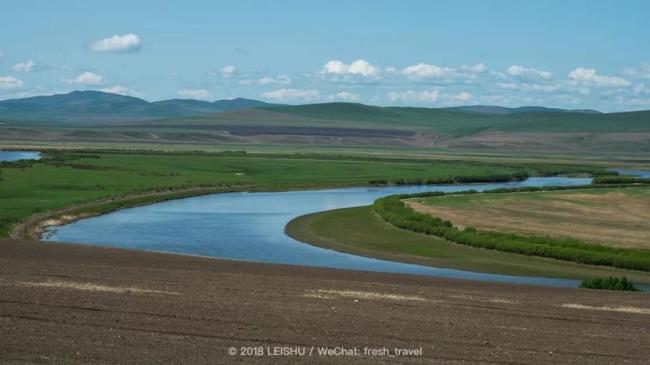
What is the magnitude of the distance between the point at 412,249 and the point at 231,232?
1062cm

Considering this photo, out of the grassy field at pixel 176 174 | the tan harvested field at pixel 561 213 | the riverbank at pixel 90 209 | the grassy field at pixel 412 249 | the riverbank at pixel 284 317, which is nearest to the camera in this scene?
the riverbank at pixel 284 317

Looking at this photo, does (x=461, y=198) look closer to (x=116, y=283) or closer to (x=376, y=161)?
(x=116, y=283)

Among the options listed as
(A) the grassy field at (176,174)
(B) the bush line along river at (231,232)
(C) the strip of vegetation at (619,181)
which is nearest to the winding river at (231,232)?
(B) the bush line along river at (231,232)

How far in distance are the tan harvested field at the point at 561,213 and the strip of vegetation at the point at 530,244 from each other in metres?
2.38

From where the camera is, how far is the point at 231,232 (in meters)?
51.9

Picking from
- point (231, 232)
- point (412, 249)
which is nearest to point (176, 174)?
point (231, 232)

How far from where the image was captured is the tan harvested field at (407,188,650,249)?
168ft

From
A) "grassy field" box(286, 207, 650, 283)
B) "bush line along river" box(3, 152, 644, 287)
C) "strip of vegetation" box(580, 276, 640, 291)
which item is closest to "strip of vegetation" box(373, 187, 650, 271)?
"grassy field" box(286, 207, 650, 283)

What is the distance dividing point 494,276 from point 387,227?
16.7 meters

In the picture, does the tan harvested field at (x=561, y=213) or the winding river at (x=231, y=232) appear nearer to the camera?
the winding river at (x=231, y=232)

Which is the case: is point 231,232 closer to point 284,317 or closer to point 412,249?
point 412,249

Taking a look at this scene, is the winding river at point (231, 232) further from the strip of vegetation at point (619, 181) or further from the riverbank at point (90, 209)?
the strip of vegetation at point (619, 181)

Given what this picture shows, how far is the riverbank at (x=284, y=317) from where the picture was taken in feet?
53.3

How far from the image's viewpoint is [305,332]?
59.0ft
